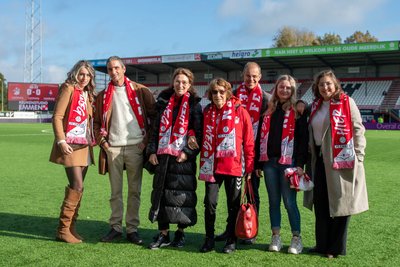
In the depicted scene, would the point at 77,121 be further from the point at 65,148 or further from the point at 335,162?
the point at 335,162

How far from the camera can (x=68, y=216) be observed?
454cm

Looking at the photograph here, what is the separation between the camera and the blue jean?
4.20m

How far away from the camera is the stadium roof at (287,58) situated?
116 ft

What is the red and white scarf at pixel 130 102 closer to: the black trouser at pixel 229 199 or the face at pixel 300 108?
the black trouser at pixel 229 199

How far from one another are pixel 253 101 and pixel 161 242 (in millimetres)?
1706

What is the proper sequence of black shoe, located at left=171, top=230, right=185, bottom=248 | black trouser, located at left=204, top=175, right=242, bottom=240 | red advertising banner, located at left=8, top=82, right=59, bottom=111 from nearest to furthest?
black trouser, located at left=204, top=175, right=242, bottom=240, black shoe, located at left=171, top=230, right=185, bottom=248, red advertising banner, located at left=8, top=82, right=59, bottom=111

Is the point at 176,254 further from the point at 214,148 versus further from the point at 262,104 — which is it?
the point at 262,104

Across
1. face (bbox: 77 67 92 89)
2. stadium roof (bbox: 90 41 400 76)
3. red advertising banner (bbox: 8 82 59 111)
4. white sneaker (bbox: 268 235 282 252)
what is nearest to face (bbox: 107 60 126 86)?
face (bbox: 77 67 92 89)

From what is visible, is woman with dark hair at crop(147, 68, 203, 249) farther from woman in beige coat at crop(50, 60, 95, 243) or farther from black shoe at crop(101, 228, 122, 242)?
woman in beige coat at crop(50, 60, 95, 243)

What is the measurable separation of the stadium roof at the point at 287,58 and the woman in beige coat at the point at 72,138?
33.8 meters

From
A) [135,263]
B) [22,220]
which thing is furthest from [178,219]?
[22,220]

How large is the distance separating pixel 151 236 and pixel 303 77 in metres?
41.0

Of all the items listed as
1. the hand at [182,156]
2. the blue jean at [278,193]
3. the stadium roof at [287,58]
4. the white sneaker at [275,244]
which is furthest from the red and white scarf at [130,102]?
the stadium roof at [287,58]

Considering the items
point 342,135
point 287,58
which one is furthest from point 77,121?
point 287,58
